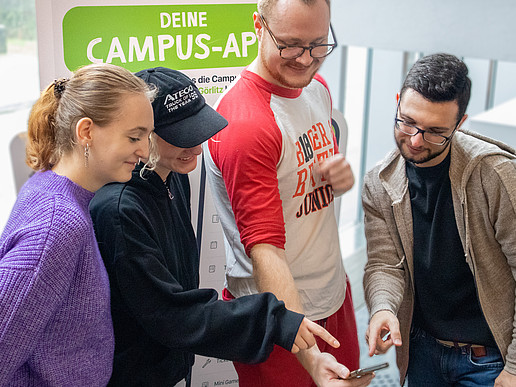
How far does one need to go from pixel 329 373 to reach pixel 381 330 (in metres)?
0.28

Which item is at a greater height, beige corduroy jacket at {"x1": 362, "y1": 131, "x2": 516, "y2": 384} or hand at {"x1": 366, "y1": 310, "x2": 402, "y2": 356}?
beige corduroy jacket at {"x1": 362, "y1": 131, "x2": 516, "y2": 384}

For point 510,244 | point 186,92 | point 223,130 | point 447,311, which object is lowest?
point 447,311

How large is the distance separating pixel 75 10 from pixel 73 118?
756mm

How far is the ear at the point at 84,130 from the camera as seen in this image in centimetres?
142

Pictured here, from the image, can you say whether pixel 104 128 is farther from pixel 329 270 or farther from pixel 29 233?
pixel 329 270

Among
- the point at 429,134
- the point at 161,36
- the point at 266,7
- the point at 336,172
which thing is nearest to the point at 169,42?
the point at 161,36

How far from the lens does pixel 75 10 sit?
2055 millimetres

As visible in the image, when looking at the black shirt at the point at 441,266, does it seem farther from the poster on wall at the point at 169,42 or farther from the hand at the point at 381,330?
the poster on wall at the point at 169,42

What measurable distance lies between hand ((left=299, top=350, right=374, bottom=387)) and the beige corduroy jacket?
296mm

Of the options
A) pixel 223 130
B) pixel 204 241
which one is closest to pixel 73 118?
pixel 223 130

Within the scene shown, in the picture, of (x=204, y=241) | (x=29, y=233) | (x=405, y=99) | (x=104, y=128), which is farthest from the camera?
(x=204, y=241)

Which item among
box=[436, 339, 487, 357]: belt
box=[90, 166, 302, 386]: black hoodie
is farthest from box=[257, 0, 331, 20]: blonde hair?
box=[436, 339, 487, 357]: belt

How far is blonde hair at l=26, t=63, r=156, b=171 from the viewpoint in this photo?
1440 mm

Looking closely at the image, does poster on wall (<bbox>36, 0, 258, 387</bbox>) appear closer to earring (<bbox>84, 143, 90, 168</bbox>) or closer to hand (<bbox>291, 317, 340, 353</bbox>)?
earring (<bbox>84, 143, 90, 168</bbox>)
